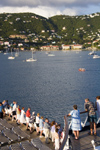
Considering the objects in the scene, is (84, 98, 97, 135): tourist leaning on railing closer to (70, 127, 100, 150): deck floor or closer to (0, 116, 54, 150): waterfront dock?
(70, 127, 100, 150): deck floor

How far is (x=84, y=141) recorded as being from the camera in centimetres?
988

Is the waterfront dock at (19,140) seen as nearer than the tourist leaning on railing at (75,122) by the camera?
No

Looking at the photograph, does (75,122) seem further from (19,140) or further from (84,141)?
(19,140)

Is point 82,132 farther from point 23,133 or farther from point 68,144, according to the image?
point 23,133

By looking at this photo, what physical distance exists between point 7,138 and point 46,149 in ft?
9.41

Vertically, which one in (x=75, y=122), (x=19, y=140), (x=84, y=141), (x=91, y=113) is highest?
(x=91, y=113)

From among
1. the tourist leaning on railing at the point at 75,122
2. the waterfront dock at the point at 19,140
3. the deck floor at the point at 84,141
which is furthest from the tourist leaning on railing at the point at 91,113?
the waterfront dock at the point at 19,140

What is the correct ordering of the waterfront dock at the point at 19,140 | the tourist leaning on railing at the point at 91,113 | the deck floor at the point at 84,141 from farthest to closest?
the waterfront dock at the point at 19,140 → the tourist leaning on railing at the point at 91,113 → the deck floor at the point at 84,141

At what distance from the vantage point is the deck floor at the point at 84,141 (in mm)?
9336

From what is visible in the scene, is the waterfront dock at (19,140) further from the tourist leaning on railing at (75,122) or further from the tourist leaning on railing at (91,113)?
the tourist leaning on railing at (91,113)

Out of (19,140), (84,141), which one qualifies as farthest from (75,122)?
(19,140)

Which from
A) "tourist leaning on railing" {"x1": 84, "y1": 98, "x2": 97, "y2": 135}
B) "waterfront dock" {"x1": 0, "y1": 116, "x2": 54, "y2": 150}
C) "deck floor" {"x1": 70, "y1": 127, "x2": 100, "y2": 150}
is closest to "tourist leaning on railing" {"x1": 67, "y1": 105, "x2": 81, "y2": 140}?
"deck floor" {"x1": 70, "y1": 127, "x2": 100, "y2": 150}

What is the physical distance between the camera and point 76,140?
10008 mm

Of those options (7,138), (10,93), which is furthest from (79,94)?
(7,138)
